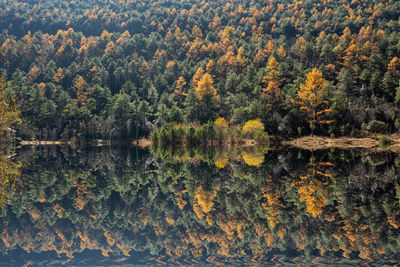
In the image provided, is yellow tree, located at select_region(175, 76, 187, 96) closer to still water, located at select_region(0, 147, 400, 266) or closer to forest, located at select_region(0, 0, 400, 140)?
forest, located at select_region(0, 0, 400, 140)

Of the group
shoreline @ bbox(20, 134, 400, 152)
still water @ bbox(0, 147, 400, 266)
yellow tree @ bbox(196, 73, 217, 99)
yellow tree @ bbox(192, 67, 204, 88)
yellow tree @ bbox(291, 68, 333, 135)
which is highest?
yellow tree @ bbox(192, 67, 204, 88)

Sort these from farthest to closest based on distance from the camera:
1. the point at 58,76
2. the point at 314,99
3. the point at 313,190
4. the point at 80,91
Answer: the point at 58,76 < the point at 80,91 < the point at 314,99 < the point at 313,190

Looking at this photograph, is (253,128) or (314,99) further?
(314,99)

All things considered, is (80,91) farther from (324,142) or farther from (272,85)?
(324,142)

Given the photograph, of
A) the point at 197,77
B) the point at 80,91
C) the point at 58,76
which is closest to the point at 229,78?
the point at 197,77

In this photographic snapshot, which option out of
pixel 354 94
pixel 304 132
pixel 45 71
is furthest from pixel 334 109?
pixel 45 71

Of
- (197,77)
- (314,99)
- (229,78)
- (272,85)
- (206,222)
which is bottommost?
(206,222)

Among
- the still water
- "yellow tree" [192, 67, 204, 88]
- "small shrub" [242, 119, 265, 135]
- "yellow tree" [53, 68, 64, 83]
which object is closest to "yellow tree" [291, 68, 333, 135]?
"small shrub" [242, 119, 265, 135]
